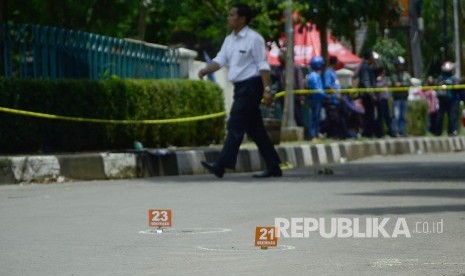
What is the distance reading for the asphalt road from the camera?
26.9 feet

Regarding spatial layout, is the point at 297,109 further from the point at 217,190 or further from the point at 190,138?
the point at 217,190

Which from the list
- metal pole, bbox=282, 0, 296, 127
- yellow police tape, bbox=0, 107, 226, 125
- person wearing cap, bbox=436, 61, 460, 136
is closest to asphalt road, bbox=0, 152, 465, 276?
yellow police tape, bbox=0, 107, 226, 125

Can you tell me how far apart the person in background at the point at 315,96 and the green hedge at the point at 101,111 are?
488 centimetres

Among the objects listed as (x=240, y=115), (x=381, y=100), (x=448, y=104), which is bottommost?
(x=448, y=104)

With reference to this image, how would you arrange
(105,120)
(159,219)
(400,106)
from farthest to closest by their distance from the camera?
(400,106) < (105,120) < (159,219)

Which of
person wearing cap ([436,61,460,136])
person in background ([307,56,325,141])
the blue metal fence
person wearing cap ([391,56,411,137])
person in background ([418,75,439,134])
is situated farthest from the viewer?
person in background ([418,75,439,134])

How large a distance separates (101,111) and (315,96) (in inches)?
369

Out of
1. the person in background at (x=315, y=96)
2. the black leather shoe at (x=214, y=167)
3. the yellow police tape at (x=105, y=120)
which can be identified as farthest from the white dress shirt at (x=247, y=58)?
the person in background at (x=315, y=96)

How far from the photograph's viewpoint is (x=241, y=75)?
17453mm

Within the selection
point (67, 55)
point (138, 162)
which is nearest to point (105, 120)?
point (138, 162)

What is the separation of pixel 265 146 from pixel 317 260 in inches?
383

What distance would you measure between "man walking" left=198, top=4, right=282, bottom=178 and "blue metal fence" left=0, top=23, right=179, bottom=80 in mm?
2292

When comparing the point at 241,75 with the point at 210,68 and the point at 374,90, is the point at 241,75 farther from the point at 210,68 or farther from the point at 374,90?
the point at 374,90

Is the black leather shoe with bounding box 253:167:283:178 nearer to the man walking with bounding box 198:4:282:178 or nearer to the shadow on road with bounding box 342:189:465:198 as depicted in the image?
the man walking with bounding box 198:4:282:178
